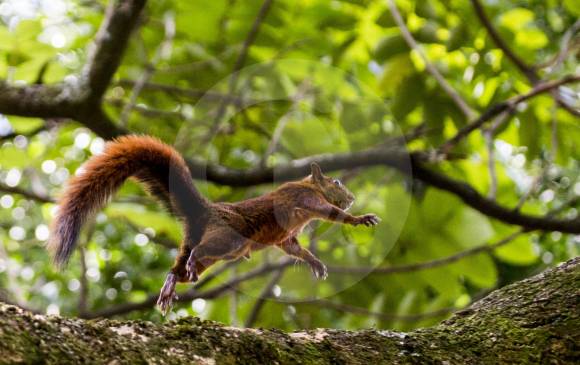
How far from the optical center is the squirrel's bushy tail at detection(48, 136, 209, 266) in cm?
121

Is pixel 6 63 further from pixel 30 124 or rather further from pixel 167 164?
pixel 167 164

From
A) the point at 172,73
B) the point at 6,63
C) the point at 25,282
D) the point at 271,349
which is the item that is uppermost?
the point at 172,73

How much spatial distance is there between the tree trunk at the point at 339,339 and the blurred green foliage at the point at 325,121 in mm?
447

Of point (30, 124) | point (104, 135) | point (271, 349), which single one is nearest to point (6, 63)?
point (30, 124)

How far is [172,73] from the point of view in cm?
351

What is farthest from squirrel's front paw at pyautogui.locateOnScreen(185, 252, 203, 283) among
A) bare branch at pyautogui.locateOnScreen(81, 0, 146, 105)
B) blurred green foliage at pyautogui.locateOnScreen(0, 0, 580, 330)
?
bare branch at pyautogui.locateOnScreen(81, 0, 146, 105)

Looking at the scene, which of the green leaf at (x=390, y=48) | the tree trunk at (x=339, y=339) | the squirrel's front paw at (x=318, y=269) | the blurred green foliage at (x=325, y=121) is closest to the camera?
the tree trunk at (x=339, y=339)

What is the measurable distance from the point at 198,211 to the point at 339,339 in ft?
1.00

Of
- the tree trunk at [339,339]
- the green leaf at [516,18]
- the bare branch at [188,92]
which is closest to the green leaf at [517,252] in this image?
the green leaf at [516,18]

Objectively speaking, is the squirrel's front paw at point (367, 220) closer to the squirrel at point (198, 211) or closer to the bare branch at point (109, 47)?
the squirrel at point (198, 211)

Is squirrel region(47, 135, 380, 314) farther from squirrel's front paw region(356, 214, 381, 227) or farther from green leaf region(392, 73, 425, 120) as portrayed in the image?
green leaf region(392, 73, 425, 120)

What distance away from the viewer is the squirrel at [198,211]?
1.15 m

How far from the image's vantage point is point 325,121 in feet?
6.40

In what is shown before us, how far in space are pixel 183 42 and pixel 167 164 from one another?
2.33 m
